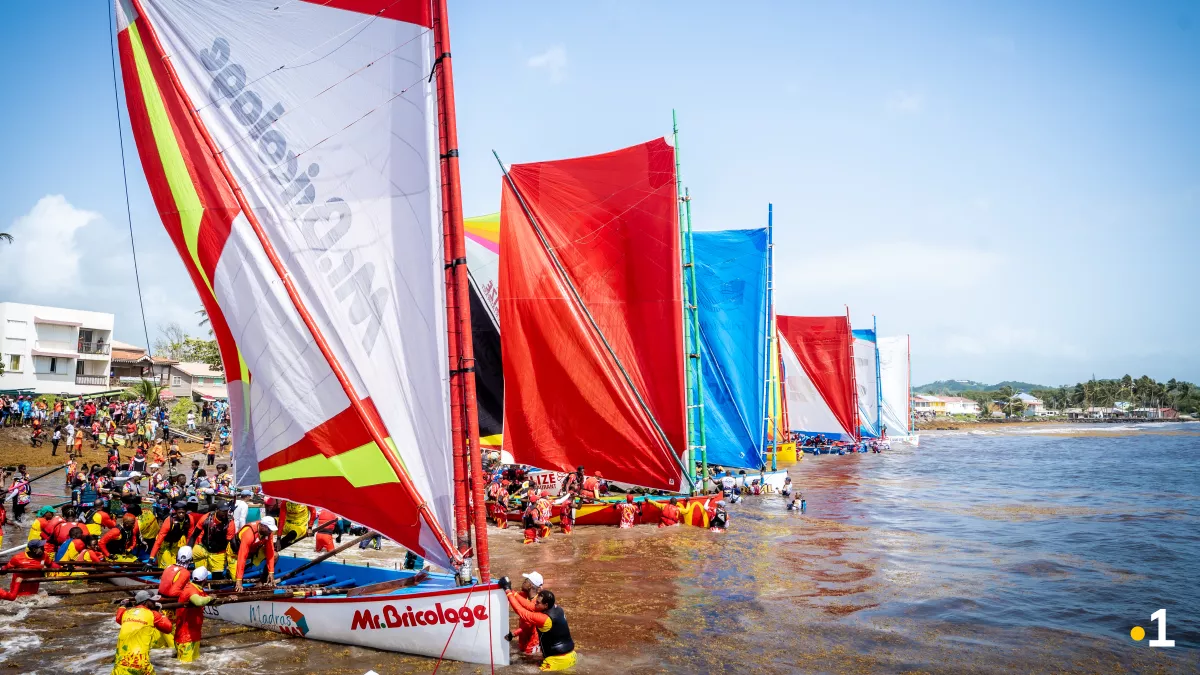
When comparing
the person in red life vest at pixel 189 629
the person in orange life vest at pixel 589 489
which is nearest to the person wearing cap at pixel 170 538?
the person in red life vest at pixel 189 629

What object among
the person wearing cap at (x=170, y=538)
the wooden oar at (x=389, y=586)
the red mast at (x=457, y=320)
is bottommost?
the wooden oar at (x=389, y=586)

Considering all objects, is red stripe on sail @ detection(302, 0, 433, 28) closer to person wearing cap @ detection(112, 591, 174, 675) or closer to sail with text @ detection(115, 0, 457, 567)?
sail with text @ detection(115, 0, 457, 567)

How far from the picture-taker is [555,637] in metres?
12.0

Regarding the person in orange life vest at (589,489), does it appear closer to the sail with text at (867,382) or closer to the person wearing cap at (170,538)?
the person wearing cap at (170,538)

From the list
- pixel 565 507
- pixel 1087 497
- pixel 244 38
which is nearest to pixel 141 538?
pixel 244 38

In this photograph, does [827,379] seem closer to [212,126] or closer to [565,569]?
[565,569]

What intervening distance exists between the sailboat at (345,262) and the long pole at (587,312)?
12.3 metres

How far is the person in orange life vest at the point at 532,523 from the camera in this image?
2347 centimetres

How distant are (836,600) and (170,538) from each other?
1427 cm

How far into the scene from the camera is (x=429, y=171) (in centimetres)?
1141

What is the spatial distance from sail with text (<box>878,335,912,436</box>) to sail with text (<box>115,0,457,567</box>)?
73705mm

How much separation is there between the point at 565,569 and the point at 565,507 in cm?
570

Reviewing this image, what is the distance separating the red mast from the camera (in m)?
11.3

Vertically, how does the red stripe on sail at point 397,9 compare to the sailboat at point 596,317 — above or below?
above
